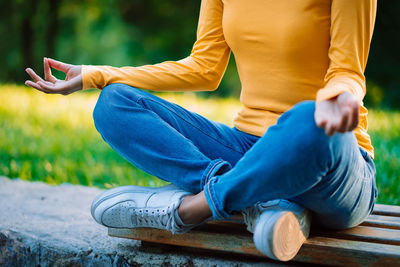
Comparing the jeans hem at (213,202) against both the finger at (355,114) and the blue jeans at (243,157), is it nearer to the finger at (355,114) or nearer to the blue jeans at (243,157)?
the blue jeans at (243,157)

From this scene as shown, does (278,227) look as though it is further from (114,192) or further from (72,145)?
(72,145)

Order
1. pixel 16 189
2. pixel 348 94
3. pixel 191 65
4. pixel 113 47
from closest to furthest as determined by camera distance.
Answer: pixel 348 94, pixel 191 65, pixel 16 189, pixel 113 47

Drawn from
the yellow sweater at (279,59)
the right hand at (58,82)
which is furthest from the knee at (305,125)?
the right hand at (58,82)

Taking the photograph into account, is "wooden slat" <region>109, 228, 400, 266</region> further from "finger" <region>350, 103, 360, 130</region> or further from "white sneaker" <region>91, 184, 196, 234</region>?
"finger" <region>350, 103, 360, 130</region>

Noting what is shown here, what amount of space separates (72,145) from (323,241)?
284cm

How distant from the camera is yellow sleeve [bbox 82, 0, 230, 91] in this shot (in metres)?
1.67

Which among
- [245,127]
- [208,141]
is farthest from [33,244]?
[245,127]

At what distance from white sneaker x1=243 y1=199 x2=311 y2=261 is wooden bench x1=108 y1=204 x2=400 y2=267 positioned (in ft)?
0.25

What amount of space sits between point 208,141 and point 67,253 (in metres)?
0.64

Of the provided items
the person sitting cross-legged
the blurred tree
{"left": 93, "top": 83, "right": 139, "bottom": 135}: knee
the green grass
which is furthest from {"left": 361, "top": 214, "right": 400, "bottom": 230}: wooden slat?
the blurred tree

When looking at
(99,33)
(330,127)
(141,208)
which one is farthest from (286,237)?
(99,33)

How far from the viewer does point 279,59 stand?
1647 mm

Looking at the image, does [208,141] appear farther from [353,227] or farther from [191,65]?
[353,227]

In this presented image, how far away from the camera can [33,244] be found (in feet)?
5.73
